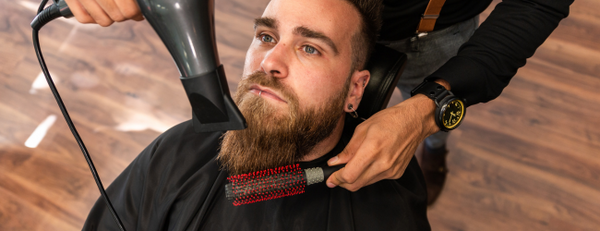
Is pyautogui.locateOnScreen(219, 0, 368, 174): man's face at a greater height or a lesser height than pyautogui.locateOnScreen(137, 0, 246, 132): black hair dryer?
lesser

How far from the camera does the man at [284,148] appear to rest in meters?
1.04

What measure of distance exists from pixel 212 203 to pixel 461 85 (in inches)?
32.3

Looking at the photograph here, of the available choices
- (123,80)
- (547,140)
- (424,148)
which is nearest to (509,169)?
(547,140)

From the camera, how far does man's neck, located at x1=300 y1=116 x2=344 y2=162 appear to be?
3.98 ft

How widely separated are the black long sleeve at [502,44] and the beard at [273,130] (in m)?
0.32

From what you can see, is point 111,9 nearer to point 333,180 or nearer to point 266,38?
point 266,38

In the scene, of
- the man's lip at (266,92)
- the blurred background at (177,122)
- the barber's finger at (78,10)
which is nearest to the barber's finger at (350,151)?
the man's lip at (266,92)

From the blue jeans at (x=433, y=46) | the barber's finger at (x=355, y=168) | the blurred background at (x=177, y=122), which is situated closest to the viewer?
the barber's finger at (x=355, y=168)

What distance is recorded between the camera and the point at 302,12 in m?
1.05

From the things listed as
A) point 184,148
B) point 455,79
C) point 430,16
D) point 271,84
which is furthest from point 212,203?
point 430,16

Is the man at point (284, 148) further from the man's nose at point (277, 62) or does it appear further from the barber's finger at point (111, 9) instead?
the barber's finger at point (111, 9)

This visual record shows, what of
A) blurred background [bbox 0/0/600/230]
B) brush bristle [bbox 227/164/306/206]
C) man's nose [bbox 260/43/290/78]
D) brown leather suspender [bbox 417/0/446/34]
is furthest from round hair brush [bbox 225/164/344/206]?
blurred background [bbox 0/0/600/230]

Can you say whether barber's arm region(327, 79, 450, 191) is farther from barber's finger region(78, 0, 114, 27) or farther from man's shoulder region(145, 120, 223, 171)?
barber's finger region(78, 0, 114, 27)

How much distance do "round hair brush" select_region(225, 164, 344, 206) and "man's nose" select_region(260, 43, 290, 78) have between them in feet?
0.88
